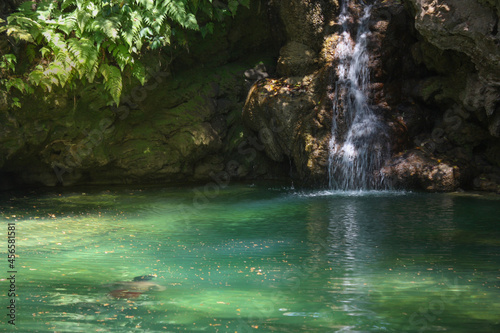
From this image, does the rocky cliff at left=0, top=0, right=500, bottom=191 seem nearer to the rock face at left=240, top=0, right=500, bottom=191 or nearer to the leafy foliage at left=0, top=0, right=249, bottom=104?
the rock face at left=240, top=0, right=500, bottom=191

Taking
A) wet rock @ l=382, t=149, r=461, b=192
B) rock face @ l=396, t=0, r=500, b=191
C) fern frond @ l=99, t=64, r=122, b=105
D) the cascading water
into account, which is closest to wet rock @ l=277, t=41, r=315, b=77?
the cascading water

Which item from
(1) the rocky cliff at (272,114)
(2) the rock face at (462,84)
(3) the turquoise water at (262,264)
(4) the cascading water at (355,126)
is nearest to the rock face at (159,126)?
(1) the rocky cliff at (272,114)

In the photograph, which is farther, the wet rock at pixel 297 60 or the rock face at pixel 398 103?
the wet rock at pixel 297 60

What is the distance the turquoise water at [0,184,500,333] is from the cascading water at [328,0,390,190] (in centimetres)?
125

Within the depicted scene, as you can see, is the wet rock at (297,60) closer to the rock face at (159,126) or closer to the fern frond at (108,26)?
the rock face at (159,126)

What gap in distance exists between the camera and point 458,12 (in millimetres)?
8078

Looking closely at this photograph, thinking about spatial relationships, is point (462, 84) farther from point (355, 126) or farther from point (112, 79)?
point (112, 79)

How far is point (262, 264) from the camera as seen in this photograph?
505cm

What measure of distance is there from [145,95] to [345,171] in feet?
14.2

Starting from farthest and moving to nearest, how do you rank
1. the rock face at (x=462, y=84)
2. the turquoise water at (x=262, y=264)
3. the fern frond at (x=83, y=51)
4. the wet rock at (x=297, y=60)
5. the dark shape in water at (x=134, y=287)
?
the wet rock at (x=297, y=60) < the fern frond at (x=83, y=51) < the rock face at (x=462, y=84) < the dark shape in water at (x=134, y=287) < the turquoise water at (x=262, y=264)

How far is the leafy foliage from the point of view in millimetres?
9016

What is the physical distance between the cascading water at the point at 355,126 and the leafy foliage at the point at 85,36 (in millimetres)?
3072

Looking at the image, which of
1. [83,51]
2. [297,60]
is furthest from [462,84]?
[83,51]

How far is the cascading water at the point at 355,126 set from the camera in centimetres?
999
